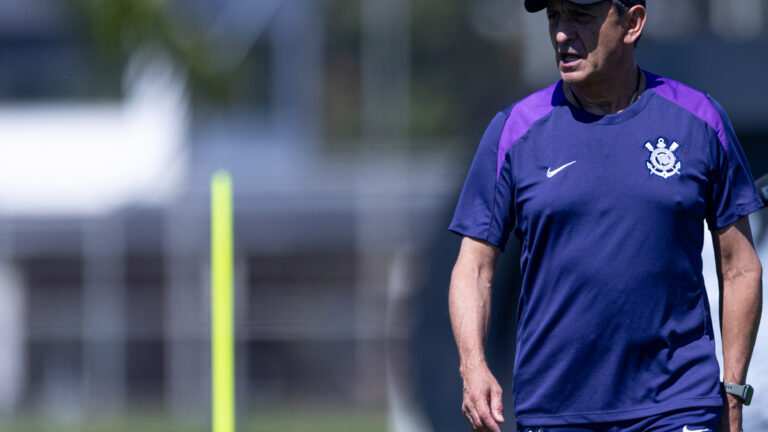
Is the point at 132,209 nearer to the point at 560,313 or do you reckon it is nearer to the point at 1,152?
the point at 1,152

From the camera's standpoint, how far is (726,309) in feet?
11.1

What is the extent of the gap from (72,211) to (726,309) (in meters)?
18.1

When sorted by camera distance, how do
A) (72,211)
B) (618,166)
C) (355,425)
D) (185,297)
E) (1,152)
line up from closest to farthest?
1. (618,166)
2. (355,425)
3. (185,297)
4. (72,211)
5. (1,152)

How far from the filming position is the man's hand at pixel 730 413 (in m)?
3.38

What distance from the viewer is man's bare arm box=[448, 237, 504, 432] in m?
3.29

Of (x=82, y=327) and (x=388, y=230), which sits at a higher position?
(x=388, y=230)

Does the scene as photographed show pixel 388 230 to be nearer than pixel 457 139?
Yes

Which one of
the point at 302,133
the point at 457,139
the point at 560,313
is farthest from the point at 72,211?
the point at 560,313

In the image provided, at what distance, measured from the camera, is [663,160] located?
10.8 feet

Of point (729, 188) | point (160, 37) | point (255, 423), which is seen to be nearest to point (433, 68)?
point (160, 37)

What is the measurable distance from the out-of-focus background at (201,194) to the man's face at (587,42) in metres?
12.7

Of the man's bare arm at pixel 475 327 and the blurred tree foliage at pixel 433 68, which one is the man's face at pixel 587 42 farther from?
the blurred tree foliage at pixel 433 68

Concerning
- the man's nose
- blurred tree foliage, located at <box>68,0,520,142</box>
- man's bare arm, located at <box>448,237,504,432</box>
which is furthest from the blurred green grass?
the man's nose

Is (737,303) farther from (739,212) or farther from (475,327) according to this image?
(475,327)
